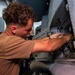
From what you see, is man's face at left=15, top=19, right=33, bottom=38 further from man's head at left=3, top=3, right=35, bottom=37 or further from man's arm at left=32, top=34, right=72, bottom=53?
man's arm at left=32, top=34, right=72, bottom=53

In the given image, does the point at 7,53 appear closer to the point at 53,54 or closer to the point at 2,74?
the point at 2,74

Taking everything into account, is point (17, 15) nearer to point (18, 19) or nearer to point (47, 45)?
point (18, 19)

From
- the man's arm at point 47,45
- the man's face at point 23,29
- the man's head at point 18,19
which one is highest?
the man's head at point 18,19

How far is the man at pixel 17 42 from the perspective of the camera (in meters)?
0.88

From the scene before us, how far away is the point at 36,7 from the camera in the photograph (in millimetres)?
1594

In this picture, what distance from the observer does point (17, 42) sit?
2.87ft

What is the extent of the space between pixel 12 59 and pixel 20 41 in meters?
0.12

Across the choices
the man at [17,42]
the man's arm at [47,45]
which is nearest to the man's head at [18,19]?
the man at [17,42]

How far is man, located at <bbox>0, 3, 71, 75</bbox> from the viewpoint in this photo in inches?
34.5

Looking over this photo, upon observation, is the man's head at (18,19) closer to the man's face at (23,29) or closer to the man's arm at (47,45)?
the man's face at (23,29)

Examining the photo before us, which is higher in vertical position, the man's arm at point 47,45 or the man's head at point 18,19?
the man's head at point 18,19

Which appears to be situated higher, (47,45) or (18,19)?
(18,19)

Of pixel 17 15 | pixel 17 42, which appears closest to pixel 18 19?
pixel 17 15

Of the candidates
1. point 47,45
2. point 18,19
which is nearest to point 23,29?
point 18,19
